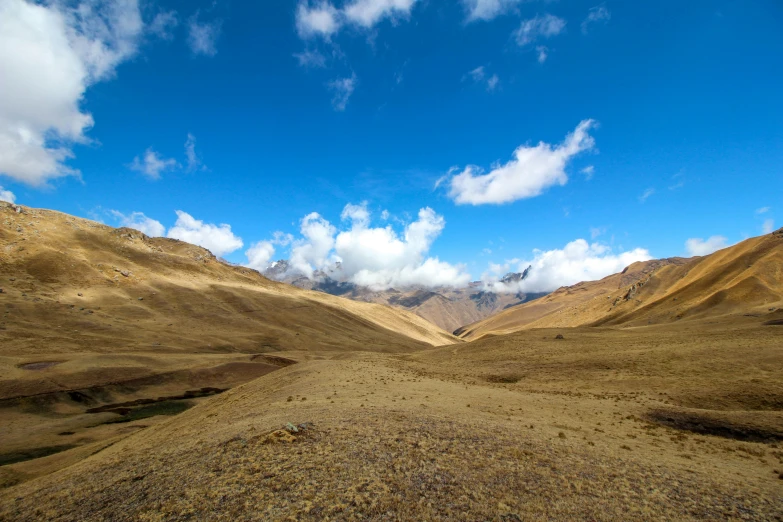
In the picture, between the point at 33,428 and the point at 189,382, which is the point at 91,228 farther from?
the point at 33,428

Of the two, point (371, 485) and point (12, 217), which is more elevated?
Answer: point (12, 217)

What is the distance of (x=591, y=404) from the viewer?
3588cm

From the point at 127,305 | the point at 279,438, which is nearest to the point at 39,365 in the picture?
the point at 127,305

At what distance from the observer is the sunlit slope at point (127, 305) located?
3711 inches

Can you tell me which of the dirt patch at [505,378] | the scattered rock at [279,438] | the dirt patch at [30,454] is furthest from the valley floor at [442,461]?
the dirt patch at [30,454]

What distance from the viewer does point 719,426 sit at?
26797 millimetres

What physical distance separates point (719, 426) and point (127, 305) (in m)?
150

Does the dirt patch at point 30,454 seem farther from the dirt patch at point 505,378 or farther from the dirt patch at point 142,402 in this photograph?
the dirt patch at point 505,378

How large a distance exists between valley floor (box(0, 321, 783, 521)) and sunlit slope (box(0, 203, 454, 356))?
7787cm

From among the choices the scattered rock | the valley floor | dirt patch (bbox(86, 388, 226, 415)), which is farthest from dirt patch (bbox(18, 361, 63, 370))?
the scattered rock

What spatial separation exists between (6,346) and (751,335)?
13473 centimetres

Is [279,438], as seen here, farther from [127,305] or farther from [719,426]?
[127,305]

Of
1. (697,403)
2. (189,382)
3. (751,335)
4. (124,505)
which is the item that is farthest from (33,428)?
Result: (751,335)

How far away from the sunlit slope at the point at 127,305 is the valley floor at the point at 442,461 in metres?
77.9
